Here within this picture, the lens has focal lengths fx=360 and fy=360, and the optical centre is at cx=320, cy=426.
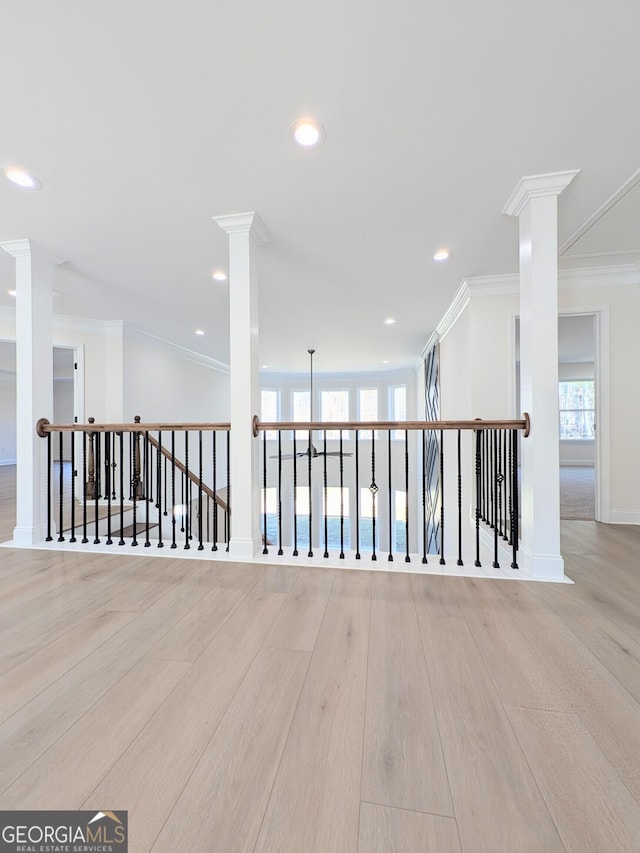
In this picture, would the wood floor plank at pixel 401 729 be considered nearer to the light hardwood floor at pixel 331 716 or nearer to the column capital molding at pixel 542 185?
the light hardwood floor at pixel 331 716

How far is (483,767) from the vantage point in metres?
0.92

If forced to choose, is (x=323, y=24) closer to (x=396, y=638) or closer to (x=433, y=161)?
(x=433, y=161)

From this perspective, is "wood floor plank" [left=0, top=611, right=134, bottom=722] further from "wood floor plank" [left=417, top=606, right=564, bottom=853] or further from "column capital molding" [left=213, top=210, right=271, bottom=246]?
"column capital molding" [left=213, top=210, right=271, bottom=246]

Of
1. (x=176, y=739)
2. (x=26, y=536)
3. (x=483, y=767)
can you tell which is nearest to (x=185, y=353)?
(x=26, y=536)

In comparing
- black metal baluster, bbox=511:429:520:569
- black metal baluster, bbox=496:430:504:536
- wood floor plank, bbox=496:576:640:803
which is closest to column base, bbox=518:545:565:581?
black metal baluster, bbox=511:429:520:569

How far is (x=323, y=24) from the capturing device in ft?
4.26

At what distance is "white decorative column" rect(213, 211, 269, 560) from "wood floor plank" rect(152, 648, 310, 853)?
124 cm

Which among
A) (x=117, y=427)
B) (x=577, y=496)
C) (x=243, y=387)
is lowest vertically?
A: (x=577, y=496)

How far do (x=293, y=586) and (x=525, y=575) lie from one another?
1.39 metres

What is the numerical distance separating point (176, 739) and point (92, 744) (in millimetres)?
227

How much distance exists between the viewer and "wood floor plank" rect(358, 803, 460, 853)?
2.45 ft

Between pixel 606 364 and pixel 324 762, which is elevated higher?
pixel 606 364

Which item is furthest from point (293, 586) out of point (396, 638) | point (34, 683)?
point (34, 683)

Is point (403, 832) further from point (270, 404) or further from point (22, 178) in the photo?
point (270, 404)
